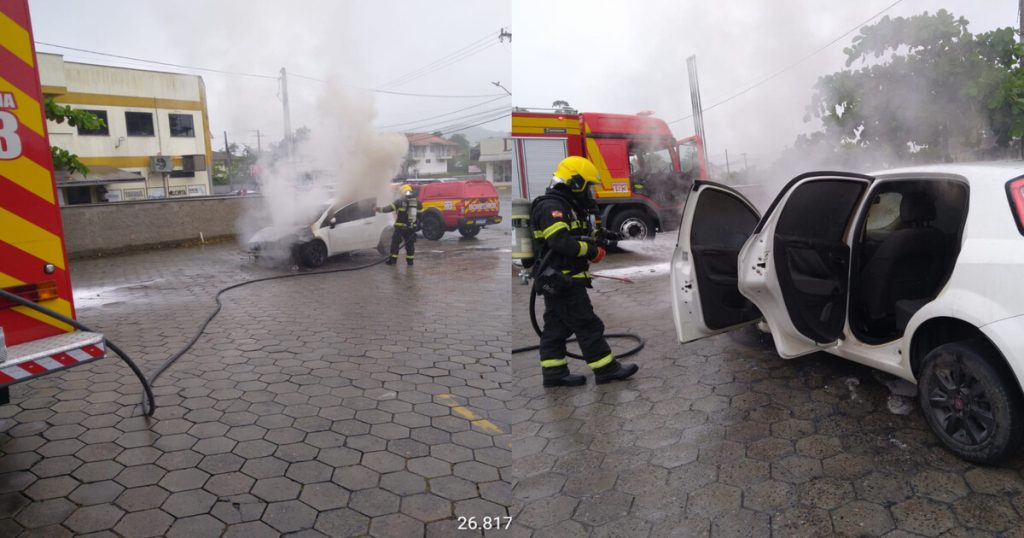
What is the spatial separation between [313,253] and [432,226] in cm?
507

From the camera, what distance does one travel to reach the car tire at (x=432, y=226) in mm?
15711

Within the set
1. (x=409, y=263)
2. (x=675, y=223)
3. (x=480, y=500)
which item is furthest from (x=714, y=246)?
(x=675, y=223)

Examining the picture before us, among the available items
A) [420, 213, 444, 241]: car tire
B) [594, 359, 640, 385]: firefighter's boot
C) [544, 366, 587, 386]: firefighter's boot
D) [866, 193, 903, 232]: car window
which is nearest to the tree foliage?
[866, 193, 903, 232]: car window

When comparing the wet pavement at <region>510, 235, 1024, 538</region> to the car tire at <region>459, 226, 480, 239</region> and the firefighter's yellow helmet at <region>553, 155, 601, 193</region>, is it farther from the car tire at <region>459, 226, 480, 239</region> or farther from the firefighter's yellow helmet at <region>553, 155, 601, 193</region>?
the car tire at <region>459, 226, 480, 239</region>

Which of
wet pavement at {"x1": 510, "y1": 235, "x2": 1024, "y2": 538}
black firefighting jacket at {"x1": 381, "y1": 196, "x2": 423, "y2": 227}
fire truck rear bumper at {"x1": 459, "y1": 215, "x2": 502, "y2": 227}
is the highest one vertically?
black firefighting jacket at {"x1": 381, "y1": 196, "x2": 423, "y2": 227}

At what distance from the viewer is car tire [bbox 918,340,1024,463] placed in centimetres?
268

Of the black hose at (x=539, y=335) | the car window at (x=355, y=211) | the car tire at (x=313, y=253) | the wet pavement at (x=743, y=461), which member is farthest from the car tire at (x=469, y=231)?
the wet pavement at (x=743, y=461)

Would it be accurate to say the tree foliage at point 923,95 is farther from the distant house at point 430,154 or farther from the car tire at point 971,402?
the distant house at point 430,154

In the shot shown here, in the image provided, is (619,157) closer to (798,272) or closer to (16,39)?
(798,272)

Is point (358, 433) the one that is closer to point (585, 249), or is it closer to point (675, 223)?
point (585, 249)

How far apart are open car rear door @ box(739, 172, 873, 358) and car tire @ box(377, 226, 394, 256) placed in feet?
30.8

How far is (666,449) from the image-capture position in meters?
3.29

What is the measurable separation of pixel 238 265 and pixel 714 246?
9914 millimetres

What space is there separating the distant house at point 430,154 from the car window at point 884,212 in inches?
511
